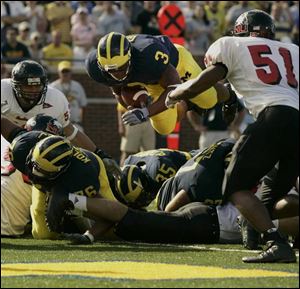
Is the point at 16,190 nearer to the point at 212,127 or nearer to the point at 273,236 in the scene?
the point at 273,236

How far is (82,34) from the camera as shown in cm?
1798

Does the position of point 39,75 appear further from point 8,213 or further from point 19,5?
point 19,5

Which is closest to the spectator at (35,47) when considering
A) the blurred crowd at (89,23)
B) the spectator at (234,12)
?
the blurred crowd at (89,23)

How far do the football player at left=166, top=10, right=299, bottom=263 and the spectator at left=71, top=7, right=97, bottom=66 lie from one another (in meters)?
11.2

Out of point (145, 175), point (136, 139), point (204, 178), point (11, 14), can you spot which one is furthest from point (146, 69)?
point (11, 14)

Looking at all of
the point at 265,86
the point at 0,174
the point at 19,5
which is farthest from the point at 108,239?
the point at 19,5

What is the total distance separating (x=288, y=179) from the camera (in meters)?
6.67

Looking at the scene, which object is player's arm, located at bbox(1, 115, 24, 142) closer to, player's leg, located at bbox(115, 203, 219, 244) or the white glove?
player's leg, located at bbox(115, 203, 219, 244)

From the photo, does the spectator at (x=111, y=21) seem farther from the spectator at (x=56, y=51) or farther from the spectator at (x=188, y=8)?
the spectator at (x=188, y=8)

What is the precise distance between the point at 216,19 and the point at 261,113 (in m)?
12.9

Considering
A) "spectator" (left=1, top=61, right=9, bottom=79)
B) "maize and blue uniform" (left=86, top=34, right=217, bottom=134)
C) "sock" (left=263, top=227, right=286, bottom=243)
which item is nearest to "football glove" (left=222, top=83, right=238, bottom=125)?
"maize and blue uniform" (left=86, top=34, right=217, bottom=134)

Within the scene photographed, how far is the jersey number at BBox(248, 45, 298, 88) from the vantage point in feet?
21.9

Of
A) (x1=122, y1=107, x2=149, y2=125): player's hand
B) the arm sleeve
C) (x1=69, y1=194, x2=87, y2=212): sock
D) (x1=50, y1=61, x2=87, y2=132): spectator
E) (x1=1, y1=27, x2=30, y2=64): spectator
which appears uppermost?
the arm sleeve

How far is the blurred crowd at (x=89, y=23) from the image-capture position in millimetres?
17875
